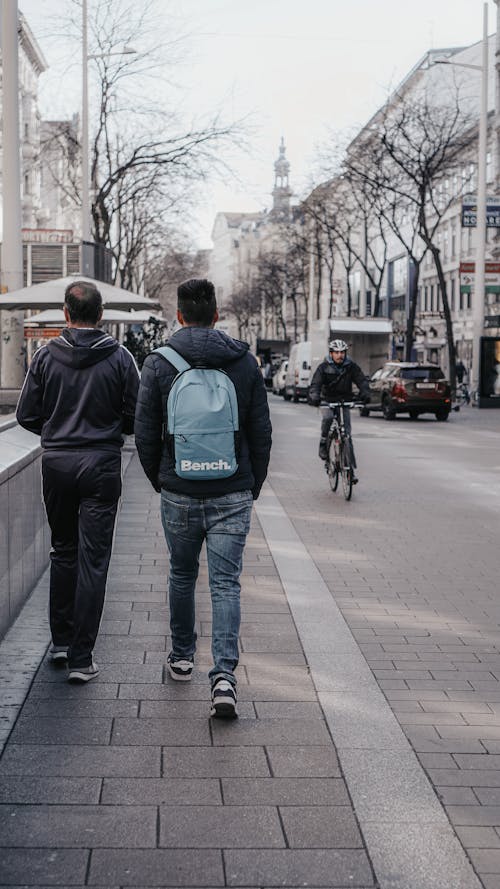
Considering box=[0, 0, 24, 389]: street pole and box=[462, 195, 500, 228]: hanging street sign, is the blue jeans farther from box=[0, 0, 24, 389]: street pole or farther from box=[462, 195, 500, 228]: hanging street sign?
box=[462, 195, 500, 228]: hanging street sign

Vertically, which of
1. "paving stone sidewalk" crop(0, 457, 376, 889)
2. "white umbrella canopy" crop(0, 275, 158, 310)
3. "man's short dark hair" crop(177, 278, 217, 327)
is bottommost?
"paving stone sidewalk" crop(0, 457, 376, 889)

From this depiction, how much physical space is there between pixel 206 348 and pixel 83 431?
0.80 metres

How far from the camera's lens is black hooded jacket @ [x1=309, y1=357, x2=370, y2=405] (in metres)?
13.7

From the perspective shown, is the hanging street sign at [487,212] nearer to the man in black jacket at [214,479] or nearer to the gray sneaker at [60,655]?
the gray sneaker at [60,655]

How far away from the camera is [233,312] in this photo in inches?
5217

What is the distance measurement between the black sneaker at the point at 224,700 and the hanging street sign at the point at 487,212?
34.8 m

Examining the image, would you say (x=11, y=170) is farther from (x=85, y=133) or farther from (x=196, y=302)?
(x=85, y=133)

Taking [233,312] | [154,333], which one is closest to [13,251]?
[154,333]

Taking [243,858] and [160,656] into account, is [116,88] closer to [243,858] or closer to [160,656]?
[160,656]

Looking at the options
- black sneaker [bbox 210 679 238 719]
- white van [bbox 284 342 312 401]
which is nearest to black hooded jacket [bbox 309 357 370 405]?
black sneaker [bbox 210 679 238 719]

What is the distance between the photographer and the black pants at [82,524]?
538 cm

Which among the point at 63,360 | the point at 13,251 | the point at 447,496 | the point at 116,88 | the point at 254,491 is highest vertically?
the point at 116,88

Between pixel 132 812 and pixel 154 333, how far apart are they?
24451 millimetres

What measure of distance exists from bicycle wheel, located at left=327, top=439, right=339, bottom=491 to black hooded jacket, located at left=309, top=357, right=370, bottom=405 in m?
0.52
